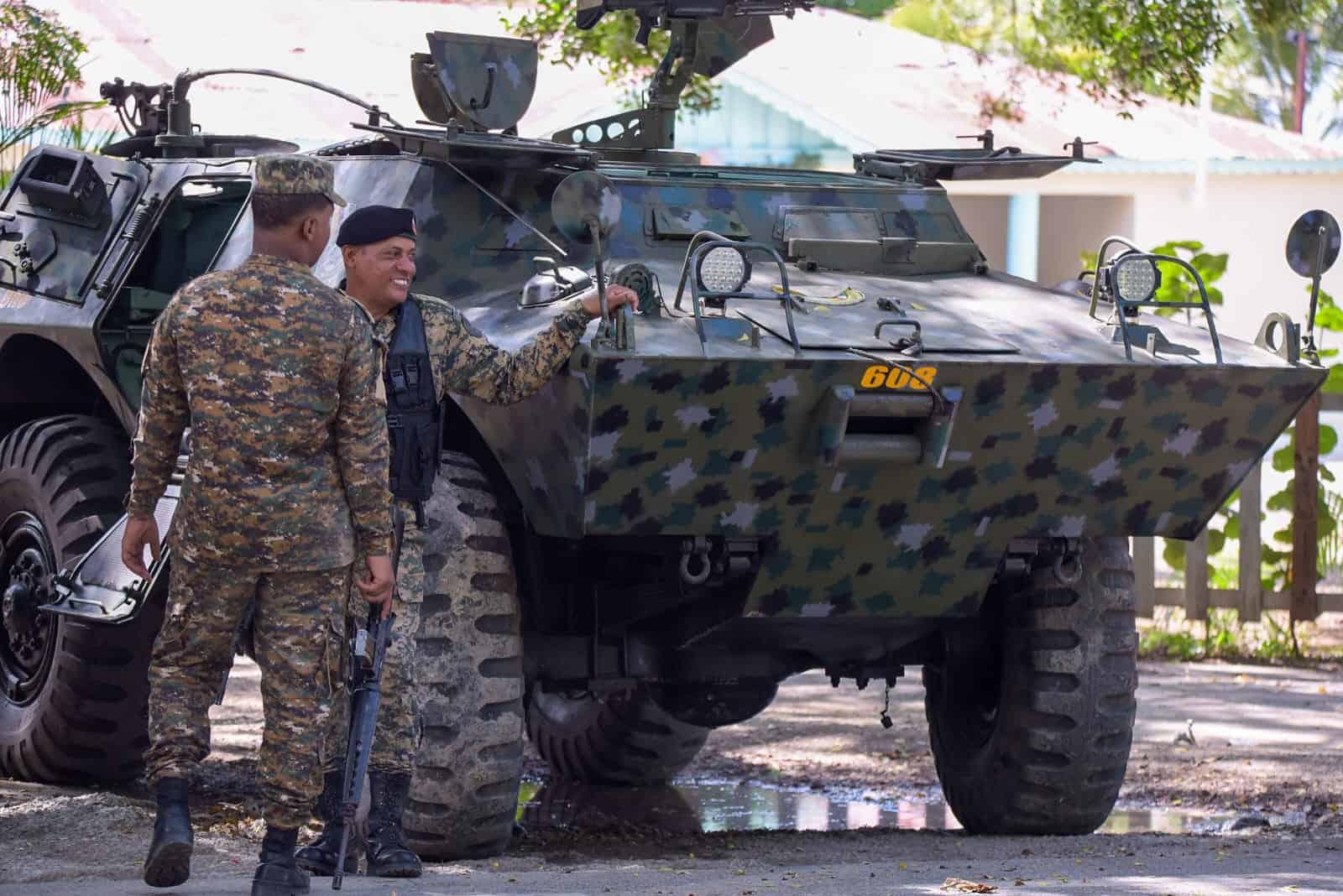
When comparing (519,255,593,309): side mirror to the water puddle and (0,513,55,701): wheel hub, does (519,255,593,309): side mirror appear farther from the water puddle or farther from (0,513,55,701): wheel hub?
(0,513,55,701): wheel hub

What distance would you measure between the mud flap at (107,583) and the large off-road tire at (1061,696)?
250 cm

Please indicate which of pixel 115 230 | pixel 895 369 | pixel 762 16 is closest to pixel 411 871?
pixel 895 369

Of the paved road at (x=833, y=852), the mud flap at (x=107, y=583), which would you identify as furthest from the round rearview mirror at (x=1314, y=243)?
the mud flap at (x=107, y=583)

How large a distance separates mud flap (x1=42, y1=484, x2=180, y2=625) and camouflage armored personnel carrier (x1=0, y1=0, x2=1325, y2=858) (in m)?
0.02

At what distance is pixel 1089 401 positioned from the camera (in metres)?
6.40

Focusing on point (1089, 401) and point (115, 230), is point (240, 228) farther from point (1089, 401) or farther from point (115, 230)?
point (1089, 401)

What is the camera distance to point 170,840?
17.0ft

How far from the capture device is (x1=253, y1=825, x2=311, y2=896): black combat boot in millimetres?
5113

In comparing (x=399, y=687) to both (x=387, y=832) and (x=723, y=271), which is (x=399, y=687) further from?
(x=723, y=271)

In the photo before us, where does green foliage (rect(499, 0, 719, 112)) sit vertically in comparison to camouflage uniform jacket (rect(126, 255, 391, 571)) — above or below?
above

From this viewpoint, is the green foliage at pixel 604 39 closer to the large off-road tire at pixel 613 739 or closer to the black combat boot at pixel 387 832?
the large off-road tire at pixel 613 739

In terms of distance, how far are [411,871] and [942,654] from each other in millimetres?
2320

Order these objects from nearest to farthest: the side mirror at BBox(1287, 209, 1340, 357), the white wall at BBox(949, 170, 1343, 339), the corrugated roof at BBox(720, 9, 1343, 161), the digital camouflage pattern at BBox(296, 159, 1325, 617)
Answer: the digital camouflage pattern at BBox(296, 159, 1325, 617), the side mirror at BBox(1287, 209, 1340, 357), the corrugated roof at BBox(720, 9, 1343, 161), the white wall at BBox(949, 170, 1343, 339)

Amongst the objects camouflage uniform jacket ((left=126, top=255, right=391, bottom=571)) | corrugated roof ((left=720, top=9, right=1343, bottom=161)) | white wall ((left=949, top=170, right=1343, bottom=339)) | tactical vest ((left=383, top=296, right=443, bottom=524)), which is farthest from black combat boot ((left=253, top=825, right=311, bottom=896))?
white wall ((left=949, top=170, right=1343, bottom=339))
